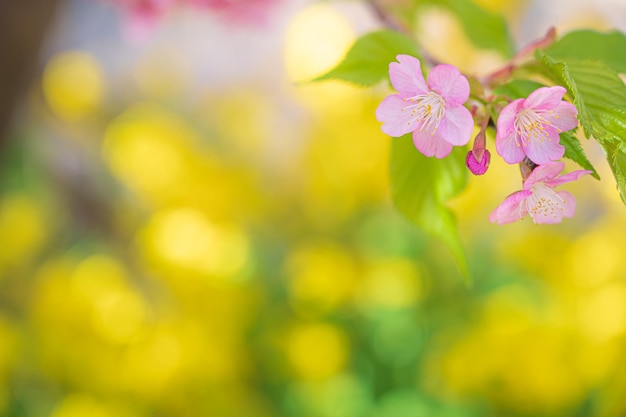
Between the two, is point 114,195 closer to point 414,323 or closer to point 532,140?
point 414,323

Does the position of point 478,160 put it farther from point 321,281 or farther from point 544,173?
point 321,281

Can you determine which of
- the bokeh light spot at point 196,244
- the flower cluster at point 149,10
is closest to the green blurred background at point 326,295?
the bokeh light spot at point 196,244

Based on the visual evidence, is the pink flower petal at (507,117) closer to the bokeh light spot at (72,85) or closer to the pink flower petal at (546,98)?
the pink flower petal at (546,98)

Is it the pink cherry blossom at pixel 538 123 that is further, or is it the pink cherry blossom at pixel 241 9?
the pink cherry blossom at pixel 241 9

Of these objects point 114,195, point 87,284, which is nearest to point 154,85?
point 114,195

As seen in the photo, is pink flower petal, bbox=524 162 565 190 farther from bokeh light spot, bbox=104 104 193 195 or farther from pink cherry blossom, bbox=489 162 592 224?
bokeh light spot, bbox=104 104 193 195

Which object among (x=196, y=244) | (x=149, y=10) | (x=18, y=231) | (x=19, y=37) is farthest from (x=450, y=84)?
(x=18, y=231)
